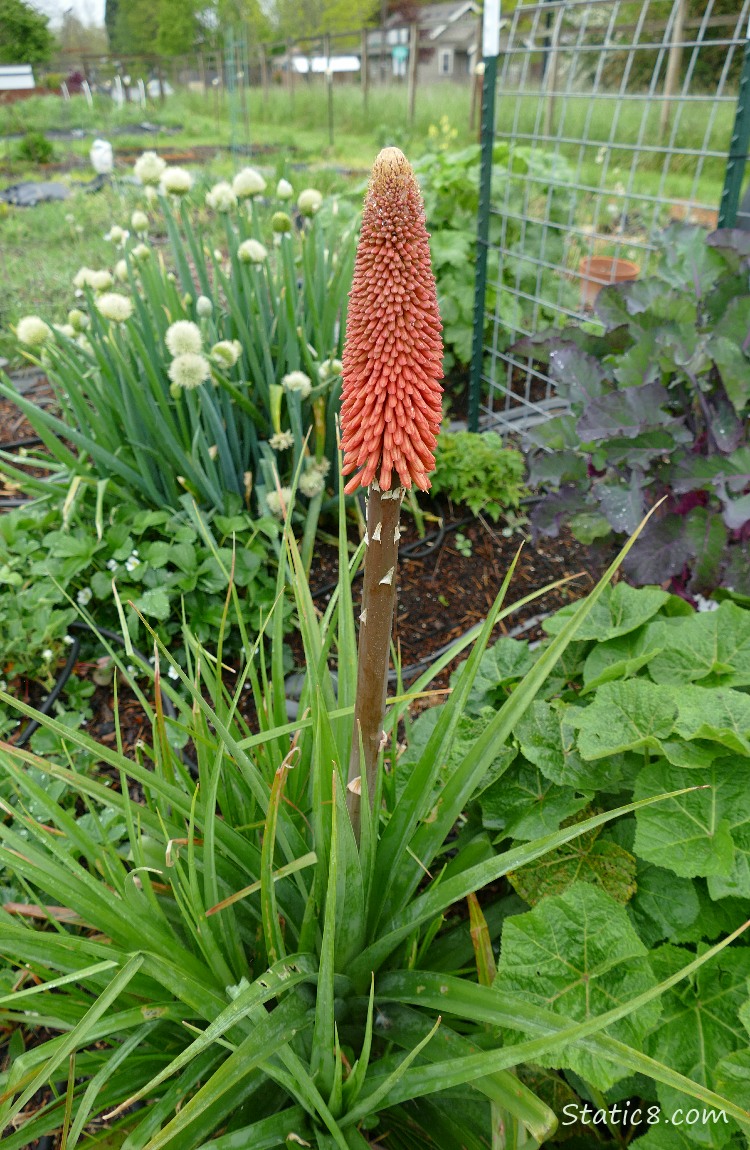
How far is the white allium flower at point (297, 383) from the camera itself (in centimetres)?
258

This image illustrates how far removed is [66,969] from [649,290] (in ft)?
7.95

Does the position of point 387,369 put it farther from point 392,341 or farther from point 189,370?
point 189,370

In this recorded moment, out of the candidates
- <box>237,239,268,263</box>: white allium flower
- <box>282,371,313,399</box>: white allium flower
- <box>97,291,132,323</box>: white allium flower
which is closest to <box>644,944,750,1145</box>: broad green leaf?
<box>282,371,313,399</box>: white allium flower

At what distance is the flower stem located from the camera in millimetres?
950

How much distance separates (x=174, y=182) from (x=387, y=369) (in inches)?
84.3

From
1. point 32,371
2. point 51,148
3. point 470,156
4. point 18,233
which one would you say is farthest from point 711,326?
point 51,148

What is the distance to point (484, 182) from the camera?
3.64 meters

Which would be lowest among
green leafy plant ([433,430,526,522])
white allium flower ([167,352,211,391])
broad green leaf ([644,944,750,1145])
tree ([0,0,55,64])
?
green leafy plant ([433,430,526,522])

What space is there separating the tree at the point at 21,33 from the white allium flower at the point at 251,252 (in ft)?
29.8

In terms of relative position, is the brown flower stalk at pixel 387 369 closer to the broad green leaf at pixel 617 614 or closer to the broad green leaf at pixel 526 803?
the broad green leaf at pixel 526 803

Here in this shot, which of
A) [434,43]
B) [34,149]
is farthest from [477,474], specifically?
[434,43]

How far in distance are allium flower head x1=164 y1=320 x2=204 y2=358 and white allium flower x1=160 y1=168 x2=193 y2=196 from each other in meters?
0.56

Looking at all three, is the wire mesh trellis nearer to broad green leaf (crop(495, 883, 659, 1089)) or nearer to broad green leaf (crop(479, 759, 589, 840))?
broad green leaf (crop(479, 759, 589, 840))

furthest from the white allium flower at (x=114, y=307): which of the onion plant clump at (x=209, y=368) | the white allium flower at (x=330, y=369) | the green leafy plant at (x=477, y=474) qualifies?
the green leafy plant at (x=477, y=474)
